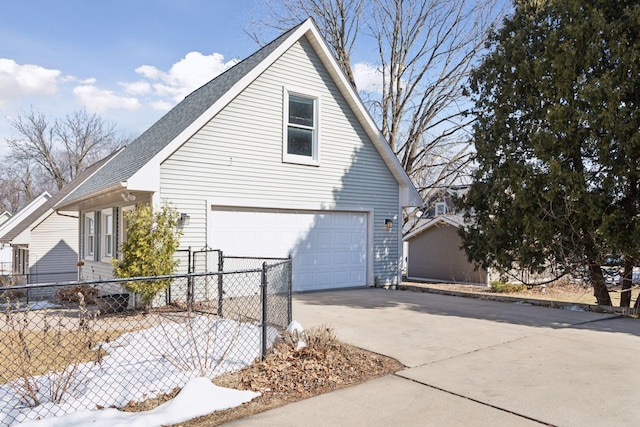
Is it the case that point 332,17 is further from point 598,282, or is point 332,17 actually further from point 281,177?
point 598,282

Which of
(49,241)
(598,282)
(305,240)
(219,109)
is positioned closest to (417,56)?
(305,240)

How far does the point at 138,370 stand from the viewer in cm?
520

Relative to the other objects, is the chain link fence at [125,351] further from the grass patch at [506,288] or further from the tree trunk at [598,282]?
the grass patch at [506,288]

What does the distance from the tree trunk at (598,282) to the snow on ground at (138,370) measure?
25.9 feet

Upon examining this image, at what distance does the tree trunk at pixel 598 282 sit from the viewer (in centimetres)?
1030

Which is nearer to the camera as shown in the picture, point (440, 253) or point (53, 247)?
point (53, 247)

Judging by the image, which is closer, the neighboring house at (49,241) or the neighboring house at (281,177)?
the neighboring house at (281,177)

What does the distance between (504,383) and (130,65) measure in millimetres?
18190

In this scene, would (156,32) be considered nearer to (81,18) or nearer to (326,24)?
(81,18)

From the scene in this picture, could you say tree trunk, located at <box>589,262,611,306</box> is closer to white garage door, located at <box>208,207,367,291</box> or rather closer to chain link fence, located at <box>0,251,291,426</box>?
white garage door, located at <box>208,207,367,291</box>

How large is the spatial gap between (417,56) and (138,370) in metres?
18.4

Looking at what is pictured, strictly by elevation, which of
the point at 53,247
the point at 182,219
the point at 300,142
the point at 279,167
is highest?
the point at 300,142

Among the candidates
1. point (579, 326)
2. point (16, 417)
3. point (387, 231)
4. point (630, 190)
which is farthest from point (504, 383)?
point (387, 231)

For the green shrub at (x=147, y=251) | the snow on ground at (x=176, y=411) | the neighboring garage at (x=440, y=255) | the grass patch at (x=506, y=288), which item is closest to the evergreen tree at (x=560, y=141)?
the grass patch at (x=506, y=288)
